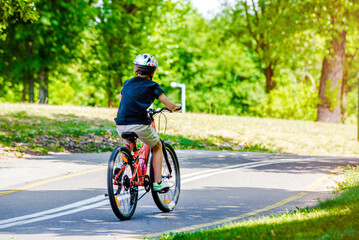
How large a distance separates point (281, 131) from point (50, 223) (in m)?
16.6

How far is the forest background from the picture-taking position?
22062 millimetres

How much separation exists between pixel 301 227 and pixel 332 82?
22917 mm

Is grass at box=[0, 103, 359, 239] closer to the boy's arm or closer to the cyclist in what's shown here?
the boy's arm

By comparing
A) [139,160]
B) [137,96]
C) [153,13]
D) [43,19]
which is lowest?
[139,160]

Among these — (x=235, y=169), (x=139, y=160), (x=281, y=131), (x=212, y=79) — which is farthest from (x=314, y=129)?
(x=212, y=79)

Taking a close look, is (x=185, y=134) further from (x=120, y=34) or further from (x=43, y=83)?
(x=120, y=34)

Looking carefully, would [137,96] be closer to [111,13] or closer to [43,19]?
[43,19]

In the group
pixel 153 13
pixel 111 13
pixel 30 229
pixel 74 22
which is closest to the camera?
pixel 30 229

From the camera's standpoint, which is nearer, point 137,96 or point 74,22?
Answer: point 137,96

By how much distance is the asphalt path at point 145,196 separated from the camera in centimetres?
625

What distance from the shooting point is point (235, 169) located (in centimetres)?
1194

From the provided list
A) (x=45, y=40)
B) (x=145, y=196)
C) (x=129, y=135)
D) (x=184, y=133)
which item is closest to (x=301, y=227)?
(x=129, y=135)

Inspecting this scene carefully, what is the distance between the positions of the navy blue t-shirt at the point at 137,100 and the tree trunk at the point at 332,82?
2162cm

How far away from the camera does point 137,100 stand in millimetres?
6523
